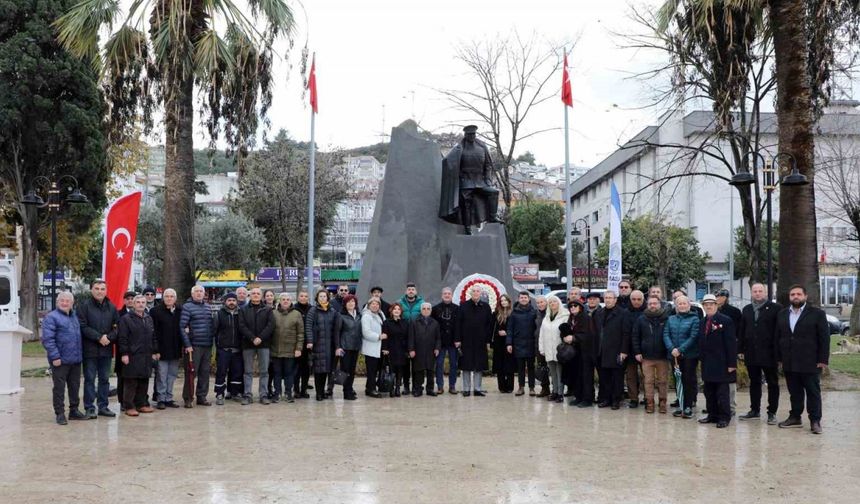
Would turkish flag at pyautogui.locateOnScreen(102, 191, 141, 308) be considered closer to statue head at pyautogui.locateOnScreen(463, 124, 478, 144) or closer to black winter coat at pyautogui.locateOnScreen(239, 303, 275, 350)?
black winter coat at pyautogui.locateOnScreen(239, 303, 275, 350)

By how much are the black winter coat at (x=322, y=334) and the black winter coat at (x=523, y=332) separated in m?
2.60

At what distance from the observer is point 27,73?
22.9 m

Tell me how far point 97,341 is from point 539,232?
168ft

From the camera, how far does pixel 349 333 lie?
1155cm

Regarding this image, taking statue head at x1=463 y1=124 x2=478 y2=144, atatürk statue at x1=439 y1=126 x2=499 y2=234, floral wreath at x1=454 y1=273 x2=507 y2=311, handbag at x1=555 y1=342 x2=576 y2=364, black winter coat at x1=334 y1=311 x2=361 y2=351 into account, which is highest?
statue head at x1=463 y1=124 x2=478 y2=144

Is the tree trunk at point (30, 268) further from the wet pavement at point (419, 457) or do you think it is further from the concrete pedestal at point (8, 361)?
the wet pavement at point (419, 457)

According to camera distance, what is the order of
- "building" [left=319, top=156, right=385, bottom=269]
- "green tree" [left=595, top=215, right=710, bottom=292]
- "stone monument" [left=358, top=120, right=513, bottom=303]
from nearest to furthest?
"stone monument" [left=358, top=120, right=513, bottom=303] → "green tree" [left=595, top=215, right=710, bottom=292] → "building" [left=319, top=156, right=385, bottom=269]

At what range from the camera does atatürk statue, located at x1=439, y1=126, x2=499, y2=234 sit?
15.5 m

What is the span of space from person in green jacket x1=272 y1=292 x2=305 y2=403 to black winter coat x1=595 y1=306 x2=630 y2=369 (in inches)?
166

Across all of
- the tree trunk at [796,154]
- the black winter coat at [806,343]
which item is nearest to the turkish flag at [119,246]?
the black winter coat at [806,343]

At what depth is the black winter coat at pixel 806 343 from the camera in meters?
8.79

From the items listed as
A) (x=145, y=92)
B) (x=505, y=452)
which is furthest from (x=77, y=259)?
(x=505, y=452)

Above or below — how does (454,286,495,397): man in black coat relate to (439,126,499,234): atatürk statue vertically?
below

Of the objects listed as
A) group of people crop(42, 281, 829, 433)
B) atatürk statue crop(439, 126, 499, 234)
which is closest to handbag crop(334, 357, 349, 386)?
group of people crop(42, 281, 829, 433)
